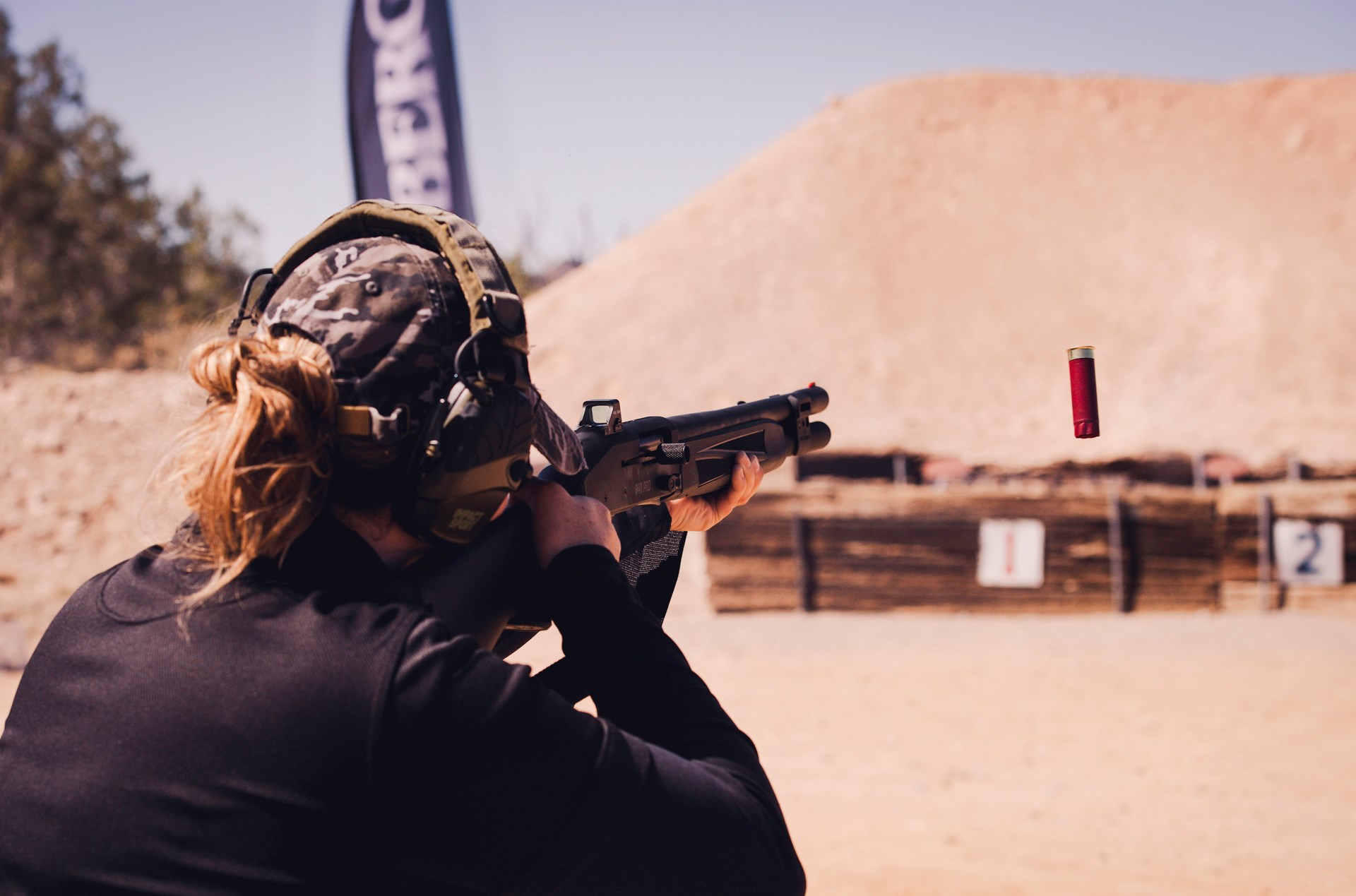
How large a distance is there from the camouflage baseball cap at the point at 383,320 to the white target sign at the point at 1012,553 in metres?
11.0

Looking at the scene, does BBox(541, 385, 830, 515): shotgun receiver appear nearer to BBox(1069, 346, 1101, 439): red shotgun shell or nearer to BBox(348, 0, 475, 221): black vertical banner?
BBox(1069, 346, 1101, 439): red shotgun shell

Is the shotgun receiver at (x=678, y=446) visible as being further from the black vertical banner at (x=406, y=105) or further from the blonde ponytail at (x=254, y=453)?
the black vertical banner at (x=406, y=105)

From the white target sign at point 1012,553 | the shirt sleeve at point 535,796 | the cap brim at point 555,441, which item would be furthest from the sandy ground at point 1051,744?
the shirt sleeve at point 535,796

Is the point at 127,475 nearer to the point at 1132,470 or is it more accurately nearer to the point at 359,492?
the point at 1132,470

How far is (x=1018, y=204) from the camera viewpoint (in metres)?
36.5

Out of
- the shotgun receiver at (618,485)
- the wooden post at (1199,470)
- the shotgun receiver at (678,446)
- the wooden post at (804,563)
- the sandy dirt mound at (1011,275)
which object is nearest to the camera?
the shotgun receiver at (618,485)

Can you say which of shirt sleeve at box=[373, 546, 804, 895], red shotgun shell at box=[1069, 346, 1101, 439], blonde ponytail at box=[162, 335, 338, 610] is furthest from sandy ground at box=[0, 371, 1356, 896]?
red shotgun shell at box=[1069, 346, 1101, 439]

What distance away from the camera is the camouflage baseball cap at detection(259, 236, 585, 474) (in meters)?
1.30

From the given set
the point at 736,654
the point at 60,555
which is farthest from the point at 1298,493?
the point at 60,555

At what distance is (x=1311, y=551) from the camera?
11406 mm

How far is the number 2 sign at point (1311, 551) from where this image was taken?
37.2 ft

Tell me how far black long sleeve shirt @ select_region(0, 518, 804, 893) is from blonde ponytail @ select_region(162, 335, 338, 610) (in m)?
0.04

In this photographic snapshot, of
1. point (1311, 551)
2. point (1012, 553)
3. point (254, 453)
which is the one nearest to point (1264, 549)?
point (1311, 551)

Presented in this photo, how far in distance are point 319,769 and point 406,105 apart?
10.4 meters
